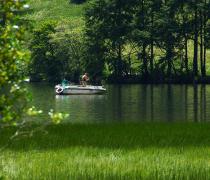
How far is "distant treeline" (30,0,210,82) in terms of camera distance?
365 ft

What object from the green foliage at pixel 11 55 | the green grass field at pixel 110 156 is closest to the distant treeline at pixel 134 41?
the green grass field at pixel 110 156

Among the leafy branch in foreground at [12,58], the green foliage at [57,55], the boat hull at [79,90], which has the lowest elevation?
the boat hull at [79,90]

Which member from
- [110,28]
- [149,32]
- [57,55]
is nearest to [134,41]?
[149,32]

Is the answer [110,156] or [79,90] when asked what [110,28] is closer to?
[79,90]

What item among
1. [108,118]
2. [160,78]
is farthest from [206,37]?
[108,118]

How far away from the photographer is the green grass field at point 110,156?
12672 millimetres

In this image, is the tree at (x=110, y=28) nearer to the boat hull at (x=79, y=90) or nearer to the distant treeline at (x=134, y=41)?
the distant treeline at (x=134, y=41)

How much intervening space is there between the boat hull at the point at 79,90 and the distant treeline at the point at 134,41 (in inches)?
1131

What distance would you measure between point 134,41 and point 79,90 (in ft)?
117

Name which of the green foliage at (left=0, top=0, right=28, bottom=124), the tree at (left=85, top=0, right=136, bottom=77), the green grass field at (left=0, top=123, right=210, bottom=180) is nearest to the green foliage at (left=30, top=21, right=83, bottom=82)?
the tree at (left=85, top=0, right=136, bottom=77)

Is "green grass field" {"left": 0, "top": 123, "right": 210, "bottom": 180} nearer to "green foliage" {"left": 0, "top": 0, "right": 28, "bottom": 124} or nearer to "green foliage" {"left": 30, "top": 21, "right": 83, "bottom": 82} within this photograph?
"green foliage" {"left": 0, "top": 0, "right": 28, "bottom": 124}

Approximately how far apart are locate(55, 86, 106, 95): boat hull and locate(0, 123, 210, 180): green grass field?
186 feet

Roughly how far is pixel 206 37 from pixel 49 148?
95.6m

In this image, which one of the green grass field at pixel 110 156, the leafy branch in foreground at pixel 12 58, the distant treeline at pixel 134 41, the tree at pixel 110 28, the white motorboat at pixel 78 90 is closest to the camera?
the leafy branch in foreground at pixel 12 58
